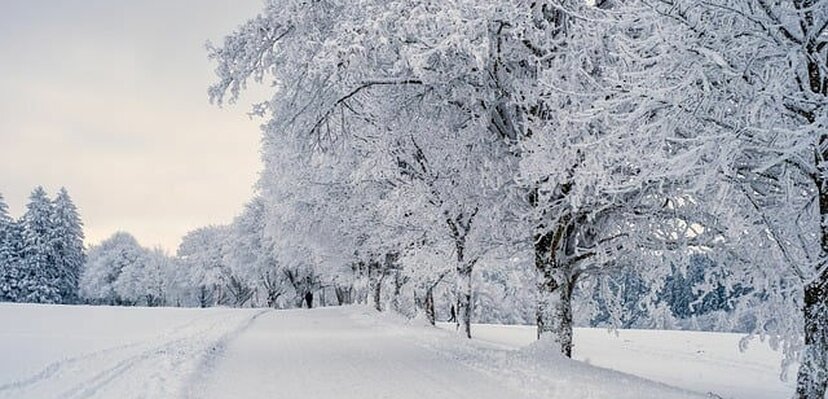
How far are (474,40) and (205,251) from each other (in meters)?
75.0

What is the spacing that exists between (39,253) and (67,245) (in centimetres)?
439

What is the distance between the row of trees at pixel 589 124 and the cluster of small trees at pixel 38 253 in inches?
2182

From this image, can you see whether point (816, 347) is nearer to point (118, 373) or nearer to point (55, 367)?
point (118, 373)

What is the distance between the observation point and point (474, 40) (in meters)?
10.1

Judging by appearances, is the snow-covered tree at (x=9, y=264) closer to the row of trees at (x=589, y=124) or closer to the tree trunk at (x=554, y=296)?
the row of trees at (x=589, y=124)

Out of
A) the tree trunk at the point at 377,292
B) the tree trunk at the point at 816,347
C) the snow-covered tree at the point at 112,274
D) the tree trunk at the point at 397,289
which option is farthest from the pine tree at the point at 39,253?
the tree trunk at the point at 816,347

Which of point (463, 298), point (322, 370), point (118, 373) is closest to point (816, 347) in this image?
point (322, 370)

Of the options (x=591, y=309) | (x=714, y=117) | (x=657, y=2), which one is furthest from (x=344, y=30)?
(x=591, y=309)

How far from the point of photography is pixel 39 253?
63656 millimetres

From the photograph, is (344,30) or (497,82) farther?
(497,82)

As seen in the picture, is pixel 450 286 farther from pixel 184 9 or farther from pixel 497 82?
pixel 497 82

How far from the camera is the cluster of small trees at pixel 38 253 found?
62.2m

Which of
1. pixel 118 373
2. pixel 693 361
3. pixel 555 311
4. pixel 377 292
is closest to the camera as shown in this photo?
pixel 118 373

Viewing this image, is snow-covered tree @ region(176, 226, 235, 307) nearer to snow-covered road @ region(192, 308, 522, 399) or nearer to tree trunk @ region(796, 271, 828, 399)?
snow-covered road @ region(192, 308, 522, 399)
